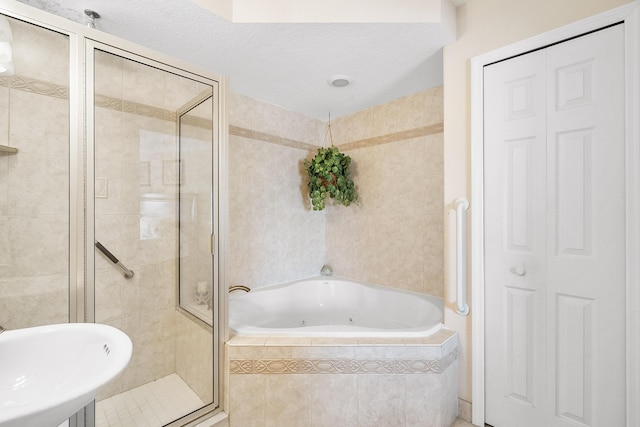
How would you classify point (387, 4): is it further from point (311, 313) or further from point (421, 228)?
point (311, 313)

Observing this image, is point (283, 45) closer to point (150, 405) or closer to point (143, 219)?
point (143, 219)

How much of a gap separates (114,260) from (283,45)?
1.47 meters

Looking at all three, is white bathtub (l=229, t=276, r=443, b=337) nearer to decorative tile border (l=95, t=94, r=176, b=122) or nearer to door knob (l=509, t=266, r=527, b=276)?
door knob (l=509, t=266, r=527, b=276)

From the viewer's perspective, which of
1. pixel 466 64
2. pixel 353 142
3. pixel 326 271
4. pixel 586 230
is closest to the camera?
pixel 586 230

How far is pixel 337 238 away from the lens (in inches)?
120

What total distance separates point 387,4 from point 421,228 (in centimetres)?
155

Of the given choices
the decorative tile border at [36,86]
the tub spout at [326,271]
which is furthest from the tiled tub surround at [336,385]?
the tub spout at [326,271]

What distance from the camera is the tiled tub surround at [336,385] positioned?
1.51m

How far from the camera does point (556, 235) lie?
1419mm

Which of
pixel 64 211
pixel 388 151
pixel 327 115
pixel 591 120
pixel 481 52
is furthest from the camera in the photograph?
pixel 327 115

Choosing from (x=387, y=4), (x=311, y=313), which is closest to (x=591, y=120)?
(x=387, y=4)

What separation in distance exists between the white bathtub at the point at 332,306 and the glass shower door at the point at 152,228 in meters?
0.49

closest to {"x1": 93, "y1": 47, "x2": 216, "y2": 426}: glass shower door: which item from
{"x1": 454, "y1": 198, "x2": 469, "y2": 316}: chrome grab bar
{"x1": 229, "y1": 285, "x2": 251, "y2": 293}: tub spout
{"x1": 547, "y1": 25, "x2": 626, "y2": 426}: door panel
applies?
{"x1": 229, "y1": 285, "x2": 251, "y2": 293}: tub spout

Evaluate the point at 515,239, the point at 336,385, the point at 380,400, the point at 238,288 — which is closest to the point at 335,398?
A: the point at 336,385
